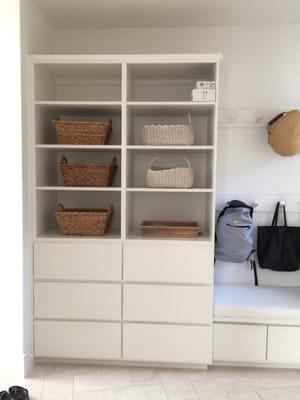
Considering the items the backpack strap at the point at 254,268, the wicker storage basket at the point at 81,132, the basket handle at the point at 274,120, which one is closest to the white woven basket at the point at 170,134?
the wicker storage basket at the point at 81,132

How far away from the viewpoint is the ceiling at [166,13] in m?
2.49

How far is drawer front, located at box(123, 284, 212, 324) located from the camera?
2.54m

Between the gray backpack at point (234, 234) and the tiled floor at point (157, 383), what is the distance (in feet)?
2.43

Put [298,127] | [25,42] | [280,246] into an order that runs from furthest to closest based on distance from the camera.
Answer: [280,246]
[298,127]
[25,42]

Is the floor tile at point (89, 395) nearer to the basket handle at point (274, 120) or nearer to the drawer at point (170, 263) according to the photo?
the drawer at point (170, 263)

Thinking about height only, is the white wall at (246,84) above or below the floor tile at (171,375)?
above

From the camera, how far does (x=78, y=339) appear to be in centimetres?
260

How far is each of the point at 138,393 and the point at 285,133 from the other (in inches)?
73.2

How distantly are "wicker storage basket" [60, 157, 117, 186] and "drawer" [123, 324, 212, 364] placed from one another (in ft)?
3.11

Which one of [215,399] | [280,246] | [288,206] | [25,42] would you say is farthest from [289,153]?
[25,42]

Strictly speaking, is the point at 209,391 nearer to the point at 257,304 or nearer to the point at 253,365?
the point at 253,365

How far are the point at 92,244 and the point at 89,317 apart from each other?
47 cm

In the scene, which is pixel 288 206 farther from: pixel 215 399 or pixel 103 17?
pixel 103 17

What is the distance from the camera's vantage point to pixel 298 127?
2.64 meters
